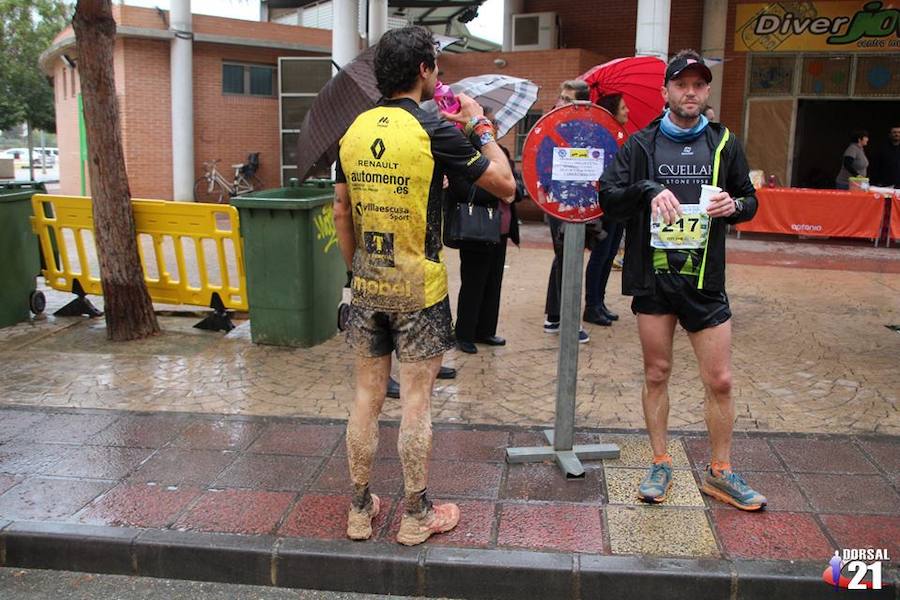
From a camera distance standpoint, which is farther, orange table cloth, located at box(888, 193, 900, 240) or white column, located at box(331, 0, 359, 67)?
white column, located at box(331, 0, 359, 67)

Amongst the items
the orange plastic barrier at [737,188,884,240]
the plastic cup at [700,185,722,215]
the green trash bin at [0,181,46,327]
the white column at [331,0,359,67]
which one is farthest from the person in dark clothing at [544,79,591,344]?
the white column at [331,0,359,67]

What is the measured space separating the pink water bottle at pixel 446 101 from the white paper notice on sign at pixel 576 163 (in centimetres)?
59

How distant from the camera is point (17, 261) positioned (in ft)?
24.8

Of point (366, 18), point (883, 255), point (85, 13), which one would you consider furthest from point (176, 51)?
point (883, 255)

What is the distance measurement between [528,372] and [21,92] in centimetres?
3834

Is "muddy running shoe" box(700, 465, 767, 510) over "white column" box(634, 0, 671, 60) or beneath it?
beneath

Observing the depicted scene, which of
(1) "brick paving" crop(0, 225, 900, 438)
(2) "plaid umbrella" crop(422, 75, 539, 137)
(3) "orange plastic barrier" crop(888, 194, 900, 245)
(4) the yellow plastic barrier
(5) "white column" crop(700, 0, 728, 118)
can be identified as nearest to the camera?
(1) "brick paving" crop(0, 225, 900, 438)

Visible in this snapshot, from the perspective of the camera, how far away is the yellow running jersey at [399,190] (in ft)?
10.9

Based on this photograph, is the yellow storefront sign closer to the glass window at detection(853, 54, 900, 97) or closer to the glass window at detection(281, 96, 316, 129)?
the glass window at detection(853, 54, 900, 97)

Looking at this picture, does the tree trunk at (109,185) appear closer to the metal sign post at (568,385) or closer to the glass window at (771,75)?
the metal sign post at (568,385)

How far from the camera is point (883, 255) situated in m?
12.2

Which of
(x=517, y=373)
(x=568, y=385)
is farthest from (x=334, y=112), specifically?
Answer: (x=517, y=373)

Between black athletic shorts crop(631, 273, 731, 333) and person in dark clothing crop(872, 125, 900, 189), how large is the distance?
40.2 feet

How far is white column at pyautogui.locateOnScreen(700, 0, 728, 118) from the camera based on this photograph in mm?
16094
